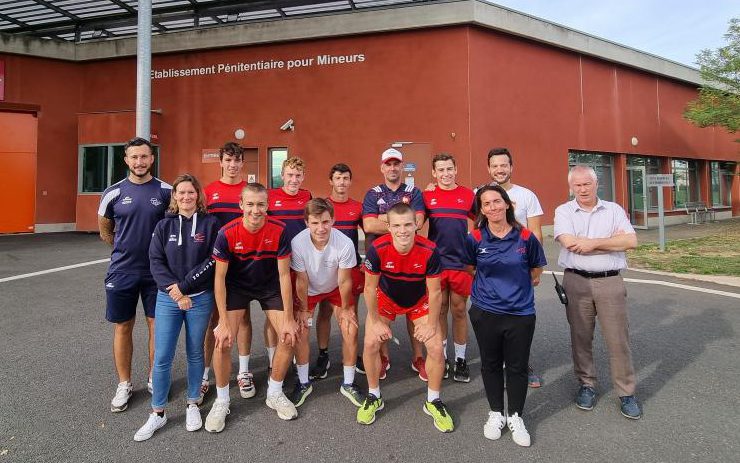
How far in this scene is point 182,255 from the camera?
2.97 metres

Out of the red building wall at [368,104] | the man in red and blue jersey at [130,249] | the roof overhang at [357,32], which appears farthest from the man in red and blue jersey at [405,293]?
the roof overhang at [357,32]

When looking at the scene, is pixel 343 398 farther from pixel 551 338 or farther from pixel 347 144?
pixel 347 144

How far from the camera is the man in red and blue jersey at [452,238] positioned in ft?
12.0

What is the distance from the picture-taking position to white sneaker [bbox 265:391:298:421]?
300cm

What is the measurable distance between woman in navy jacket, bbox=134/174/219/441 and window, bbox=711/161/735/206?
88.8 feet

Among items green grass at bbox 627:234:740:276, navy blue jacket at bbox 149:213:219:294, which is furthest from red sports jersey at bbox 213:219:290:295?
green grass at bbox 627:234:740:276

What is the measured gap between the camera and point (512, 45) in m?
13.9

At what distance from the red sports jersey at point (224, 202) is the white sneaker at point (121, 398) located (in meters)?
1.56

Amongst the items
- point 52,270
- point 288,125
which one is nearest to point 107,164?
point 288,125

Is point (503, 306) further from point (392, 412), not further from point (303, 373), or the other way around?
point (303, 373)

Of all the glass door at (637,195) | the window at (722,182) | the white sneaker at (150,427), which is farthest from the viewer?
the window at (722,182)

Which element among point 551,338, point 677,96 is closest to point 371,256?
point 551,338

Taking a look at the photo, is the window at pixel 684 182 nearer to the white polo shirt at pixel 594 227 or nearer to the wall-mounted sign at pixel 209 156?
the white polo shirt at pixel 594 227

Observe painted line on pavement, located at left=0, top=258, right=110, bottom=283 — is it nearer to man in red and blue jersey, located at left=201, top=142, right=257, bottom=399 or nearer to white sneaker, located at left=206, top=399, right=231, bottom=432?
man in red and blue jersey, located at left=201, top=142, right=257, bottom=399
